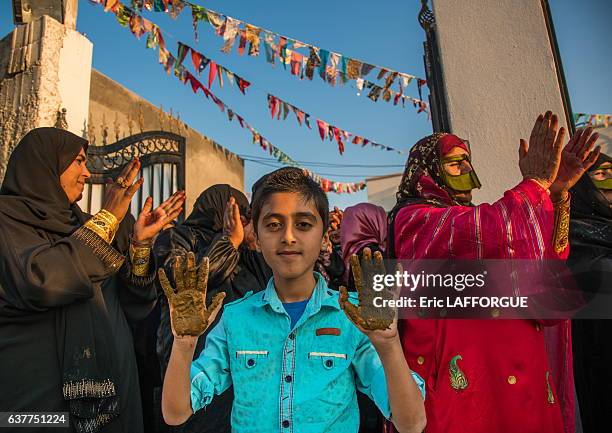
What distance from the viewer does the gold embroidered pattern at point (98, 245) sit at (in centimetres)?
165

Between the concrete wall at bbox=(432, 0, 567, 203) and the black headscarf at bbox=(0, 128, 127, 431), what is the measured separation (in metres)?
2.30

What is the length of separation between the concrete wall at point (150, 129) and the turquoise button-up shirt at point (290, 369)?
235 inches

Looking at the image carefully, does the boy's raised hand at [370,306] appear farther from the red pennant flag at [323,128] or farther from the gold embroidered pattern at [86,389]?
the red pennant flag at [323,128]

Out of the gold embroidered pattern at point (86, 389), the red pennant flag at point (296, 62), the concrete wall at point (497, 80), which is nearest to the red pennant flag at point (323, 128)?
the red pennant flag at point (296, 62)

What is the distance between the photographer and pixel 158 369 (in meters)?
2.59

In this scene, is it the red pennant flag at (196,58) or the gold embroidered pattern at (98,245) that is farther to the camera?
the red pennant flag at (196,58)

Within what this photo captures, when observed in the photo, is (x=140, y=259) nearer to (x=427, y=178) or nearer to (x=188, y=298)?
(x=188, y=298)

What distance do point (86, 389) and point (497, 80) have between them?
9.17ft

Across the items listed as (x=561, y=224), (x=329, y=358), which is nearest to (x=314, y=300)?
(x=329, y=358)

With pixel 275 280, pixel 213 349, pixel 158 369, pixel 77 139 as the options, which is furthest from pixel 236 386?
pixel 158 369

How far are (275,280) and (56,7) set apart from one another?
602 cm

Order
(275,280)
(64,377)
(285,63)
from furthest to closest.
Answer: (285,63), (64,377), (275,280)

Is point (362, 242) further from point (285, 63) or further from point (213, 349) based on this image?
point (285, 63)

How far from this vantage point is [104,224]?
173 cm
